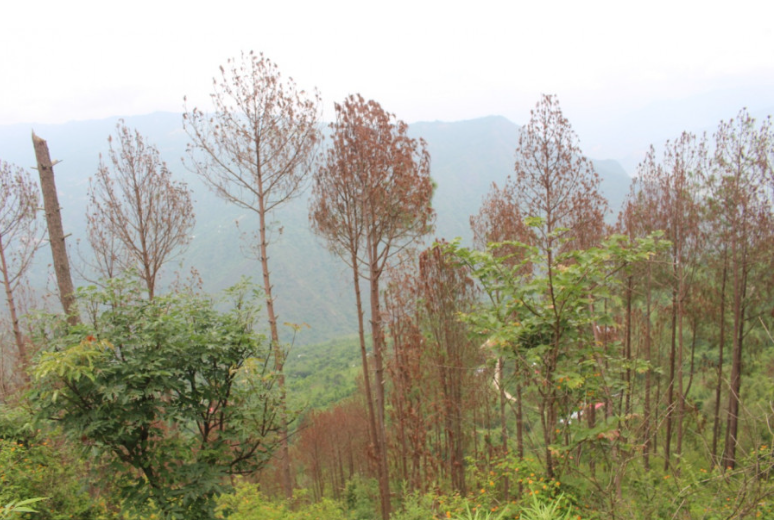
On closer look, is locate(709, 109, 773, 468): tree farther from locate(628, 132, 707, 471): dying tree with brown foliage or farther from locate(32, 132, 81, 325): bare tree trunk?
locate(32, 132, 81, 325): bare tree trunk

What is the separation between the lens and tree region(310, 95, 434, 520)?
767 centimetres

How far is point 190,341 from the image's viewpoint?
4270 millimetres

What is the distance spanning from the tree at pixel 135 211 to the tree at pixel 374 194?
3.10m

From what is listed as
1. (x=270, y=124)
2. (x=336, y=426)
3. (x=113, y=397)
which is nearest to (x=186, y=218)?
(x=270, y=124)

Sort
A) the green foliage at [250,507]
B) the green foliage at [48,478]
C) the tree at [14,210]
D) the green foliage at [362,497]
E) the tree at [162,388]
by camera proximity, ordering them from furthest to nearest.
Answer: the green foliage at [362,497], the tree at [14,210], the green foliage at [250,507], the green foliage at [48,478], the tree at [162,388]

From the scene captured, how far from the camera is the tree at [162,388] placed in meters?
3.77

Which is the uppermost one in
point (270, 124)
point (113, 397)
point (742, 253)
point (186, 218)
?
point (270, 124)

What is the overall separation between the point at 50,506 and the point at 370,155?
6.53 meters

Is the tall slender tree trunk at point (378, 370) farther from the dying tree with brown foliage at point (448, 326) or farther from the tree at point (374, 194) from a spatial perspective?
the dying tree with brown foliage at point (448, 326)

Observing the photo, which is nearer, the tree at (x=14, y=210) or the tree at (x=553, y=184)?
the tree at (x=553, y=184)

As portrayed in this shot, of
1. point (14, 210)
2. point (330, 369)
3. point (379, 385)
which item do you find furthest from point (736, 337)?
point (330, 369)

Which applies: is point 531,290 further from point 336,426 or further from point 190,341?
point 336,426

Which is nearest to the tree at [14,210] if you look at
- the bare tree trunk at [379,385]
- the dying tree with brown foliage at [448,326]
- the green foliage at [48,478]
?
the green foliage at [48,478]

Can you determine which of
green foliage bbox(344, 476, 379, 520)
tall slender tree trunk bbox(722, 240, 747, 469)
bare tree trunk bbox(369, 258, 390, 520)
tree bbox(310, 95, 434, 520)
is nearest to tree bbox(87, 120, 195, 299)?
tree bbox(310, 95, 434, 520)
